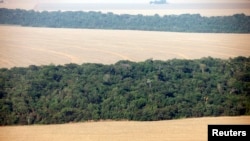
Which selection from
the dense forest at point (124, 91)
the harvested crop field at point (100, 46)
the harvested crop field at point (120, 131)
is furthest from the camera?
the harvested crop field at point (100, 46)

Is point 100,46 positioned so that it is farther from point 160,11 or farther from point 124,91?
point 160,11

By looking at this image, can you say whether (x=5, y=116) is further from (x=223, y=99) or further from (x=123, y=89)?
(x=223, y=99)

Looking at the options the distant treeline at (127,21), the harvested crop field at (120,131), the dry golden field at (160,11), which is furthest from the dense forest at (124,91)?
the dry golden field at (160,11)

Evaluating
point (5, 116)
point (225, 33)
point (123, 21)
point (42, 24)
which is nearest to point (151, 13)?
point (123, 21)

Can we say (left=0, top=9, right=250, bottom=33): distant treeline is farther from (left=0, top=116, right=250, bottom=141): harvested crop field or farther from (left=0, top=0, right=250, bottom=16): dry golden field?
(left=0, top=116, right=250, bottom=141): harvested crop field

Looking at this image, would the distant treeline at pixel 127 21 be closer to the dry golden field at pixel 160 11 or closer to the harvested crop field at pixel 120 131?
the dry golden field at pixel 160 11
